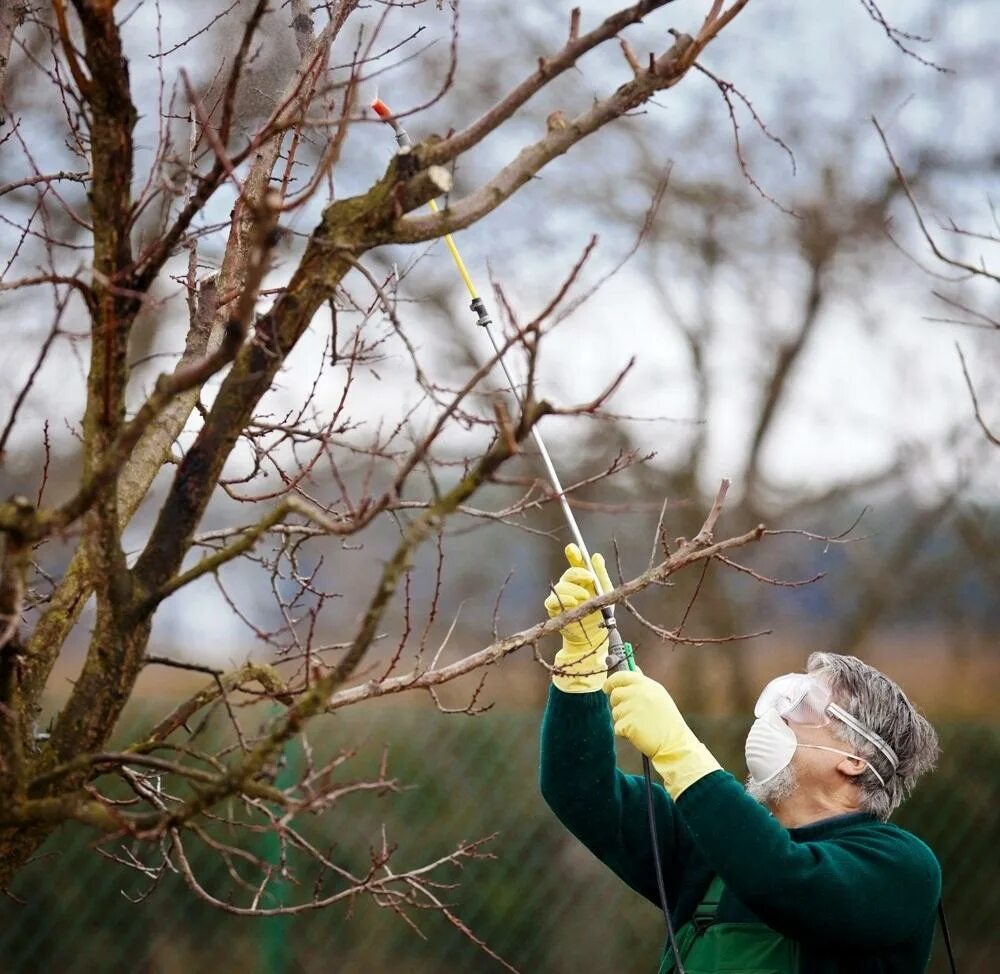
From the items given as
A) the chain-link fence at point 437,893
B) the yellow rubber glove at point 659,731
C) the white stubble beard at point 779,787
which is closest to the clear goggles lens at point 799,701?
the white stubble beard at point 779,787

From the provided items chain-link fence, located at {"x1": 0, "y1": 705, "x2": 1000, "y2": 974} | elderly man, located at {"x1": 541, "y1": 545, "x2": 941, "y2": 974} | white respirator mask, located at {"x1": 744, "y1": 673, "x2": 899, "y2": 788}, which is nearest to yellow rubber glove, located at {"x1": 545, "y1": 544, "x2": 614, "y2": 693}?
elderly man, located at {"x1": 541, "y1": 545, "x2": 941, "y2": 974}

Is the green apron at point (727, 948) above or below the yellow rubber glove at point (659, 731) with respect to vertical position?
below

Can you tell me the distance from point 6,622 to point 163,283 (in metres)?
4.52

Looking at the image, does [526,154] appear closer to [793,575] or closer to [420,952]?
[420,952]

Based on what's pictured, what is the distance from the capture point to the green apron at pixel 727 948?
2.17 metres

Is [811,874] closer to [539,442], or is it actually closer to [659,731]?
[659,731]

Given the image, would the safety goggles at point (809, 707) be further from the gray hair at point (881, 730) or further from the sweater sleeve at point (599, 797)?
the sweater sleeve at point (599, 797)

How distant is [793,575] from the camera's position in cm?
626

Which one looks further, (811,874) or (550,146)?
(811,874)

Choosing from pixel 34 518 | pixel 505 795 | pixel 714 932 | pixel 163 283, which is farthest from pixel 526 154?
pixel 163 283

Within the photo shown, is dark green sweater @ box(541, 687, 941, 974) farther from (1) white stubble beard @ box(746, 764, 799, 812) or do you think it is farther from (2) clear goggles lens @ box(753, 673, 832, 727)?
(2) clear goggles lens @ box(753, 673, 832, 727)

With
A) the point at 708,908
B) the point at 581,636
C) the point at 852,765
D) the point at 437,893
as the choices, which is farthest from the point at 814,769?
the point at 437,893

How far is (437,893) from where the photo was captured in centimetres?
451

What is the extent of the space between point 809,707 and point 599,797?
1.45 ft
